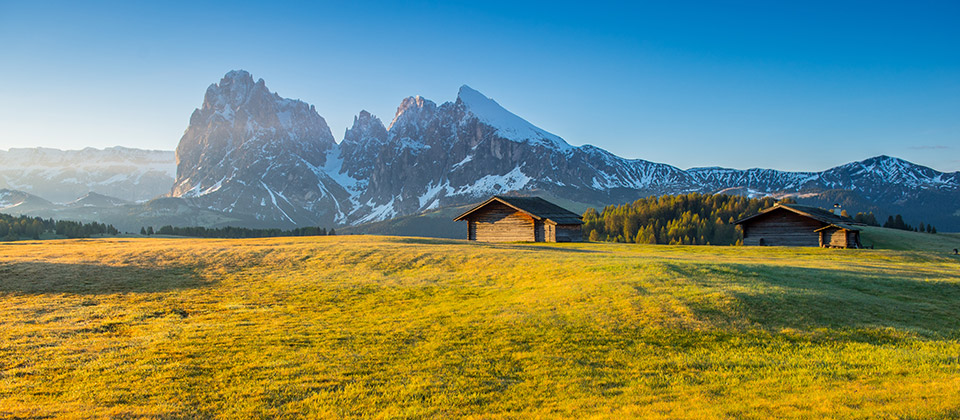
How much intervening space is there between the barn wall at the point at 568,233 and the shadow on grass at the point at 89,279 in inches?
1462

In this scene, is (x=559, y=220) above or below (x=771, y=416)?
above

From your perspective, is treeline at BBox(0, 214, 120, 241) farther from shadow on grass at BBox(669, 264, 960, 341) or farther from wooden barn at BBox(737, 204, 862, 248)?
wooden barn at BBox(737, 204, 862, 248)

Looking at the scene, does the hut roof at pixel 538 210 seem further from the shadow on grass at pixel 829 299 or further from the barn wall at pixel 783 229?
the shadow on grass at pixel 829 299

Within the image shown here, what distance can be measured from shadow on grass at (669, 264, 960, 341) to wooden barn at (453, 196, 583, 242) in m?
32.0

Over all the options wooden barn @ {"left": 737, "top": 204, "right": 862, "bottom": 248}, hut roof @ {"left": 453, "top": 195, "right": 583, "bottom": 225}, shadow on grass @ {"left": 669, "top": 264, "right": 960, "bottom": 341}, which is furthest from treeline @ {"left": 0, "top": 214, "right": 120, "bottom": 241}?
wooden barn @ {"left": 737, "top": 204, "right": 862, "bottom": 248}

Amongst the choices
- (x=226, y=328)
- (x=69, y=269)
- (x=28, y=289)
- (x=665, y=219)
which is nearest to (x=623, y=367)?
(x=226, y=328)

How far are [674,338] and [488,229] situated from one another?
46173mm

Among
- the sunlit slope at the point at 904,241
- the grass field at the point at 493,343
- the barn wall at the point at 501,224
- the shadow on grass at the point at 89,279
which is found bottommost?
the grass field at the point at 493,343

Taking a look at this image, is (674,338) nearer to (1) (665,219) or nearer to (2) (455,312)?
(2) (455,312)

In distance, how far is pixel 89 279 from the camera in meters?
23.6

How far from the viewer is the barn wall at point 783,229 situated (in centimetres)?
5303

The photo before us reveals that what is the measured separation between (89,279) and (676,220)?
4180 inches

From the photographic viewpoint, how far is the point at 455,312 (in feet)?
56.6

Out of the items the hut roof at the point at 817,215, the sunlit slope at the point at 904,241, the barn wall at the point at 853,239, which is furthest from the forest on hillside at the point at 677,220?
the barn wall at the point at 853,239
